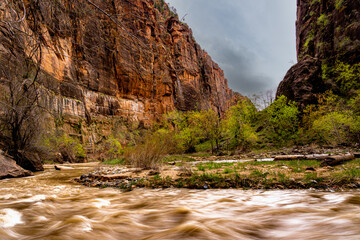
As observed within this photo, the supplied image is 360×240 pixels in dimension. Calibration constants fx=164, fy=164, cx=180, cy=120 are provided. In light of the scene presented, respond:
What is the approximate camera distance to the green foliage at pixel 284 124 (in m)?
22.9

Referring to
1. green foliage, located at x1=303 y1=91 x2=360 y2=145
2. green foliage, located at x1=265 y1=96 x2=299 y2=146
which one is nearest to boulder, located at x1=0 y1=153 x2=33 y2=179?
green foliage, located at x1=303 y1=91 x2=360 y2=145

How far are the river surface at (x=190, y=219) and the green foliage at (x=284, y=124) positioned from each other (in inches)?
878

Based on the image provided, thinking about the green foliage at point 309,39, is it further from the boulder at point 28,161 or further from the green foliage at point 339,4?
the boulder at point 28,161

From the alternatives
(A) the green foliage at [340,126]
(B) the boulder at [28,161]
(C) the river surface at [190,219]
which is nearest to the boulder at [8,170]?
(B) the boulder at [28,161]

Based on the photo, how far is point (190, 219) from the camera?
2.53m

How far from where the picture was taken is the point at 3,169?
291 inches

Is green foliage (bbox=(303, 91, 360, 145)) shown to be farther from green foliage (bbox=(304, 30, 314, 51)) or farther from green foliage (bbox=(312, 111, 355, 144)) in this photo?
green foliage (bbox=(304, 30, 314, 51))

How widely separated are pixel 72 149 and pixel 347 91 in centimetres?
4387

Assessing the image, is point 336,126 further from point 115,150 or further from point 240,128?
point 115,150

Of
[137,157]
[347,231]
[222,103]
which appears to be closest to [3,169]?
[137,157]

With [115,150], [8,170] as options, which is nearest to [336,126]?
[8,170]

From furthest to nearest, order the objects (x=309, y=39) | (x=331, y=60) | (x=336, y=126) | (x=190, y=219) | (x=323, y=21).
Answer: (x=309, y=39) → (x=323, y=21) → (x=331, y=60) → (x=336, y=126) → (x=190, y=219)

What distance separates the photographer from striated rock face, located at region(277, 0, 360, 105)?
24297 millimetres

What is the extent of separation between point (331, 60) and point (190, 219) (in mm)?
37206
